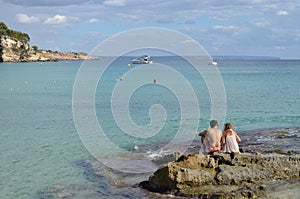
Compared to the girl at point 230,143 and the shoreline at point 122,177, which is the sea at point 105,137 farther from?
the girl at point 230,143

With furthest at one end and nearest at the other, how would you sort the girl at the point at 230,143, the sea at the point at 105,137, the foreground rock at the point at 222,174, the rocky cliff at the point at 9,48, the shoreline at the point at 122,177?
the rocky cliff at the point at 9,48 → the sea at the point at 105,137 → the girl at the point at 230,143 → the shoreline at the point at 122,177 → the foreground rock at the point at 222,174

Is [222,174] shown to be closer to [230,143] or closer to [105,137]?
[230,143]

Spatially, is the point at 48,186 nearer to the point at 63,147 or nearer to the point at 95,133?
the point at 63,147

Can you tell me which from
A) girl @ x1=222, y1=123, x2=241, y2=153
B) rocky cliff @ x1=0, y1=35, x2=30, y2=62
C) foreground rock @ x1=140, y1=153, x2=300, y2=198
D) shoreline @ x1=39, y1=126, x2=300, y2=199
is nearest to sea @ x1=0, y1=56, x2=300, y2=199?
shoreline @ x1=39, y1=126, x2=300, y2=199

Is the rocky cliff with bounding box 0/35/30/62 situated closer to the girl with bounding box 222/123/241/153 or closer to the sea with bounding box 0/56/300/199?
the sea with bounding box 0/56/300/199

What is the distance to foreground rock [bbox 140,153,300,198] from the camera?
13.8 meters

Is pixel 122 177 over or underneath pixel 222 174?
underneath

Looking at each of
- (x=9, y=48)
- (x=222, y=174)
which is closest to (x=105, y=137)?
(x=222, y=174)

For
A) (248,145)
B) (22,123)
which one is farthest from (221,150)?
(22,123)

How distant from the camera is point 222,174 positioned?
46.3 feet

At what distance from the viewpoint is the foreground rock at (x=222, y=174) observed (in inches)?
543

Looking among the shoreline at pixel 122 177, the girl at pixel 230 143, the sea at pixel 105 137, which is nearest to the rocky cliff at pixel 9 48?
the sea at pixel 105 137

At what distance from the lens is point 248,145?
2247 centimetres

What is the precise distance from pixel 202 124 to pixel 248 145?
28.1 ft
